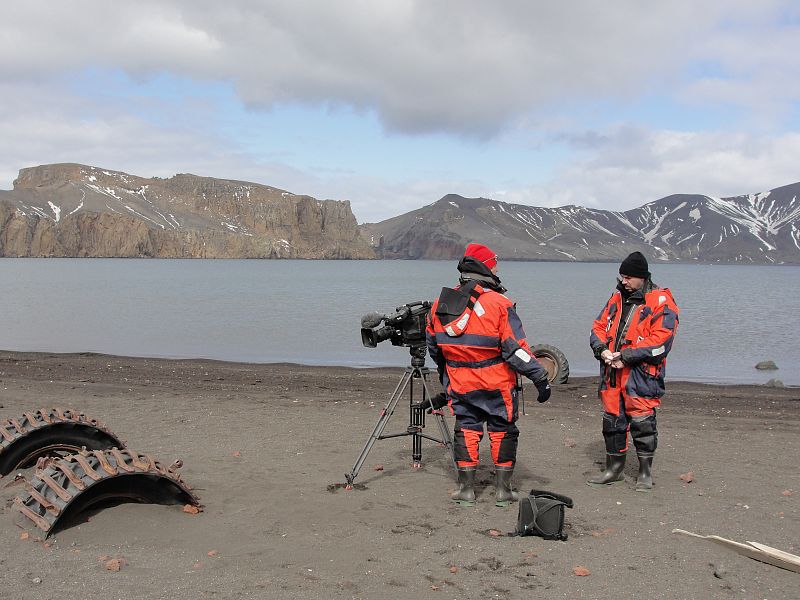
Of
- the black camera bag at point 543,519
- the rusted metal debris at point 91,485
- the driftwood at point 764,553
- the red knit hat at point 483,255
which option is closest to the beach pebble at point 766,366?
the driftwood at point 764,553

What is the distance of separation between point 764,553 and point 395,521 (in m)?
2.80

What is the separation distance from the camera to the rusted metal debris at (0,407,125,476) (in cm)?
720

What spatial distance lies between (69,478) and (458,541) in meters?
3.01

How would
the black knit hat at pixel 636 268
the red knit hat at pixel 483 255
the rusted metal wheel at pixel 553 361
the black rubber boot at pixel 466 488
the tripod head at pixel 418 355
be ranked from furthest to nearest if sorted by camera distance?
the rusted metal wheel at pixel 553 361 < the tripod head at pixel 418 355 < the black knit hat at pixel 636 268 < the black rubber boot at pixel 466 488 < the red knit hat at pixel 483 255

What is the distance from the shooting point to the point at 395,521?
243 inches

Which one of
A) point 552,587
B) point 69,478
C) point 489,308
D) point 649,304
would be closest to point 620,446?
point 649,304

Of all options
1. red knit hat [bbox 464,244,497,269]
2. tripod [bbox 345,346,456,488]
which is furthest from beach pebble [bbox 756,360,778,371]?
red knit hat [bbox 464,244,497,269]

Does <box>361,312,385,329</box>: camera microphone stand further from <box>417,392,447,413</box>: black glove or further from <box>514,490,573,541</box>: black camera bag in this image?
<box>514,490,573,541</box>: black camera bag

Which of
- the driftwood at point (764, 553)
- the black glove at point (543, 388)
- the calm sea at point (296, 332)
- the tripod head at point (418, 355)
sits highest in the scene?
the tripod head at point (418, 355)

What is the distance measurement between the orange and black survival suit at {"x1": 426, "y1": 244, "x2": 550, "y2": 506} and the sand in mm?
666

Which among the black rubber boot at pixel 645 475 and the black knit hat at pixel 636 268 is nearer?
the black knit hat at pixel 636 268

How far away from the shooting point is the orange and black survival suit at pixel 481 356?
20.6ft

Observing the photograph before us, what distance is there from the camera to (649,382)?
6961 mm

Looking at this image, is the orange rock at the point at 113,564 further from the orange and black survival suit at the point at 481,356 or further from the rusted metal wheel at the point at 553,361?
the rusted metal wheel at the point at 553,361
